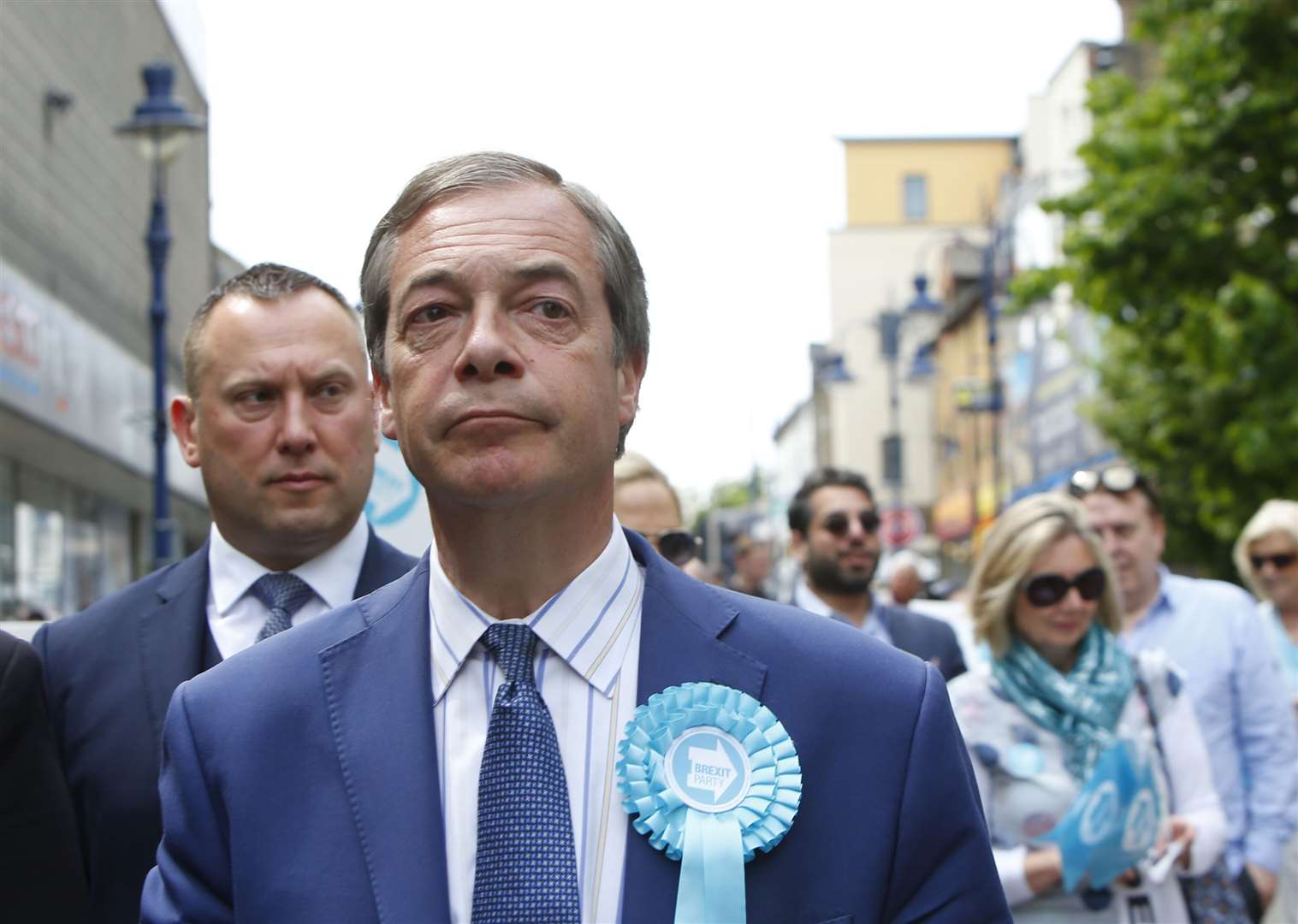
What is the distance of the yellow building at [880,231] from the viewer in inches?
3376

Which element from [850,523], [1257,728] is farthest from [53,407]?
[1257,728]

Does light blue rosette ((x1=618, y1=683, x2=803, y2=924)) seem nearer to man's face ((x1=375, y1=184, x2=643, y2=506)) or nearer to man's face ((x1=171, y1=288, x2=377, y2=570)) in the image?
man's face ((x1=375, y1=184, x2=643, y2=506))

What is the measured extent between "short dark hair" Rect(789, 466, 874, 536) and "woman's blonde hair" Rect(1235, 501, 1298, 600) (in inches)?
68.7

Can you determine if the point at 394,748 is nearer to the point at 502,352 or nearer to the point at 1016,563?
the point at 502,352

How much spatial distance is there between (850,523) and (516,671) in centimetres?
483

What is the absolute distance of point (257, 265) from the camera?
3904 millimetres

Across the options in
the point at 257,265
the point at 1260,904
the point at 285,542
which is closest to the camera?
the point at 285,542

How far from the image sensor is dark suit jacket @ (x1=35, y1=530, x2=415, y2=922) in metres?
3.27

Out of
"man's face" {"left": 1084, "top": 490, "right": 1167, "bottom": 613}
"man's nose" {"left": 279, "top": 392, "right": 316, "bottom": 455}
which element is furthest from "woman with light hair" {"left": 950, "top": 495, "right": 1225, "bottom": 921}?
"man's nose" {"left": 279, "top": 392, "right": 316, "bottom": 455}

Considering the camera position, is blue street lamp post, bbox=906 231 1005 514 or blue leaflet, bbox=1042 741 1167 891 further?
blue street lamp post, bbox=906 231 1005 514

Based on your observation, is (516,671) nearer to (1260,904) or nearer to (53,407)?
(1260,904)

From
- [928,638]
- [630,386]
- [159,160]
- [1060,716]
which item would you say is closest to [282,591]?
[630,386]

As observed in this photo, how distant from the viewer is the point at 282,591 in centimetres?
365

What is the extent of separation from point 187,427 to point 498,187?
59.5 inches
